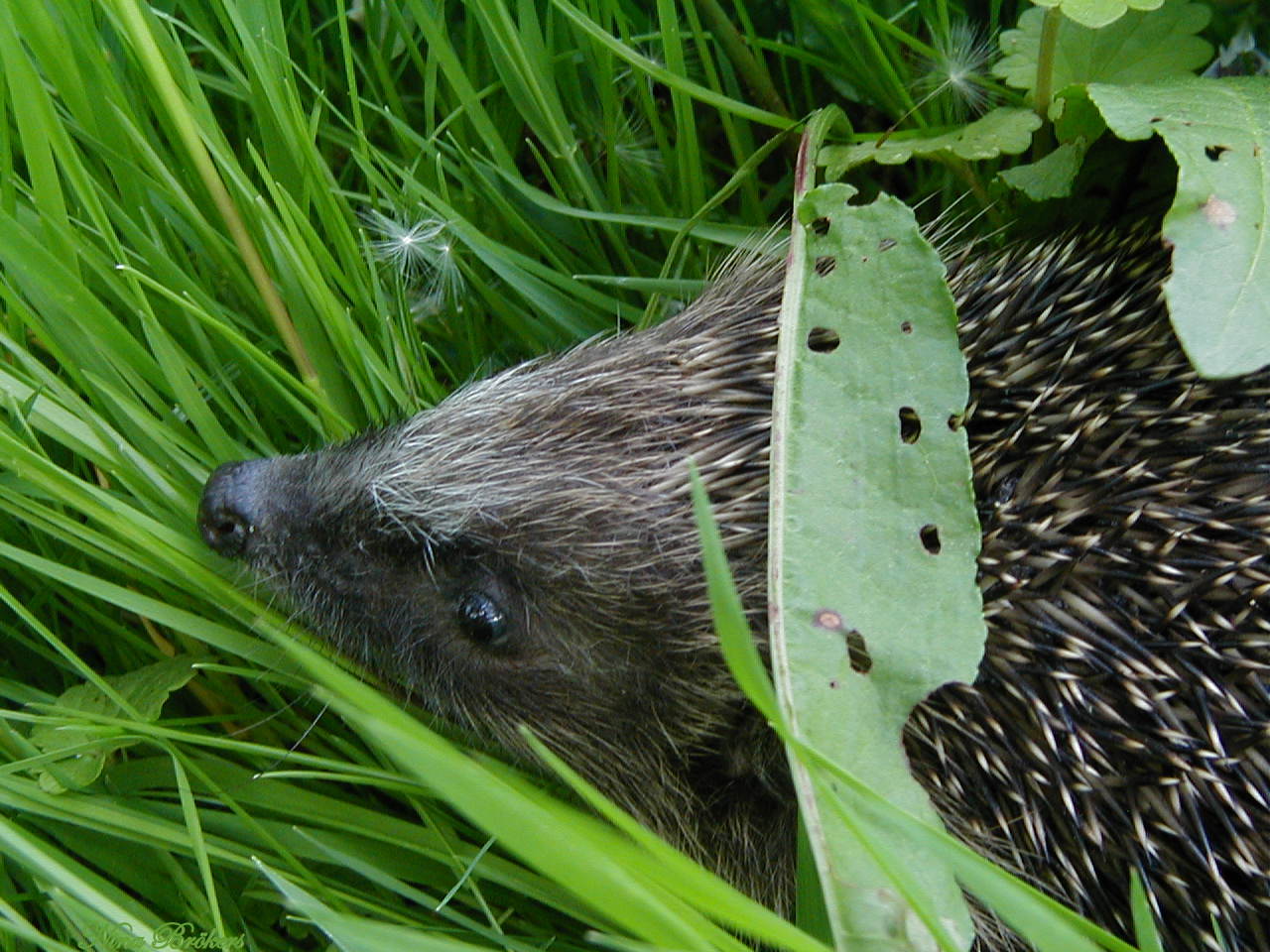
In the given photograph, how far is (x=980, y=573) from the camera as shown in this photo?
7.64 ft

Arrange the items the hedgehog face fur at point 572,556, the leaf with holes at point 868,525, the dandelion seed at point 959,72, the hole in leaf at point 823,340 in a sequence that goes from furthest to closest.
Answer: the dandelion seed at point 959,72
the hedgehog face fur at point 572,556
the hole in leaf at point 823,340
the leaf with holes at point 868,525

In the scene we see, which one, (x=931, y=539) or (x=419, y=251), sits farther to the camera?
(x=419, y=251)

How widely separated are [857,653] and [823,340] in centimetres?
60

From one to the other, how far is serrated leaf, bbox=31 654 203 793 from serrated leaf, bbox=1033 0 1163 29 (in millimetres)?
2007

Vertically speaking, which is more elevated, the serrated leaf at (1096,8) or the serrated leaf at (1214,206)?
the serrated leaf at (1096,8)

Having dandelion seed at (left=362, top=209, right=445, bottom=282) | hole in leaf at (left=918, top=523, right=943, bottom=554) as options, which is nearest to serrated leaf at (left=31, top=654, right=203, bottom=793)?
dandelion seed at (left=362, top=209, right=445, bottom=282)

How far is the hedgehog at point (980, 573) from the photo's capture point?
2270mm

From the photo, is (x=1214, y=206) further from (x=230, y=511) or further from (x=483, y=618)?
(x=230, y=511)

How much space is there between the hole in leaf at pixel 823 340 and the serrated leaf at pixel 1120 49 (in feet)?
2.82

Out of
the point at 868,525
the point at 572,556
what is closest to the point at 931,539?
the point at 868,525

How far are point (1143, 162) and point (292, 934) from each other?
2.38 metres

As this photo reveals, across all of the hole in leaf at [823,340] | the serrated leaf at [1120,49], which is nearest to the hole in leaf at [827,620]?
→ the hole in leaf at [823,340]

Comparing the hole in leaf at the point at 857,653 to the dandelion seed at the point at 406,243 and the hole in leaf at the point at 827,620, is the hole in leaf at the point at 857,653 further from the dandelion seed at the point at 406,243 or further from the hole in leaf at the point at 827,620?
the dandelion seed at the point at 406,243

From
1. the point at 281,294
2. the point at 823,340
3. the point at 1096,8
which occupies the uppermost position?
the point at 1096,8
